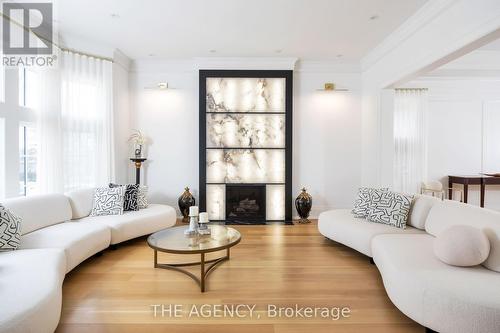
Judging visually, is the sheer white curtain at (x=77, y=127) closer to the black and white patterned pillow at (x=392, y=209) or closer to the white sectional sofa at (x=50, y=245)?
the white sectional sofa at (x=50, y=245)

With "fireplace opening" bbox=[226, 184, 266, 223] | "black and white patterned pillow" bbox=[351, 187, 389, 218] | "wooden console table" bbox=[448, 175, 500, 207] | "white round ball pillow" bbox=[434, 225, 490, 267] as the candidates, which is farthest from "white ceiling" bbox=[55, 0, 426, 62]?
"wooden console table" bbox=[448, 175, 500, 207]

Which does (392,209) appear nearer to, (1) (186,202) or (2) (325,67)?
(2) (325,67)

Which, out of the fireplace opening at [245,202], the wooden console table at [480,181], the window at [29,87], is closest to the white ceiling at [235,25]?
the window at [29,87]

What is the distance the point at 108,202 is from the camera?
370 cm

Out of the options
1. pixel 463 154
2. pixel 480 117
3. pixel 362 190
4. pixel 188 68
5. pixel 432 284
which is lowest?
pixel 432 284

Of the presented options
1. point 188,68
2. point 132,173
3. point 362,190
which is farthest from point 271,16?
point 132,173

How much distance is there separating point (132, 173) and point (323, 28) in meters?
3.95

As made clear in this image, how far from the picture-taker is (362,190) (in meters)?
3.62

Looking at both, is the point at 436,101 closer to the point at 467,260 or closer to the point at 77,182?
the point at 467,260

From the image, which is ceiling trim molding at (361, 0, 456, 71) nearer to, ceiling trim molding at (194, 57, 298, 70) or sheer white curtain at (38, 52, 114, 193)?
ceiling trim molding at (194, 57, 298, 70)

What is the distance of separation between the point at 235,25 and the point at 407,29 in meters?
2.22

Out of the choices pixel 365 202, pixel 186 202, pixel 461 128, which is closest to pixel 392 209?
pixel 365 202

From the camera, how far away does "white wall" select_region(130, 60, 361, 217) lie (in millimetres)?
5047

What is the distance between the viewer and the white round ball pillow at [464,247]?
195 centimetres
